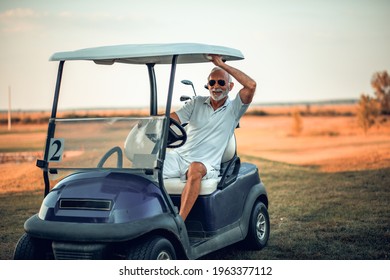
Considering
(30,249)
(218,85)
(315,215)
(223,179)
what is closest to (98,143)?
(30,249)

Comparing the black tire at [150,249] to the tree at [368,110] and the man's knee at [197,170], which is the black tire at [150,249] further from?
the tree at [368,110]

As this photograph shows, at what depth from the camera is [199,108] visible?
17.3 ft

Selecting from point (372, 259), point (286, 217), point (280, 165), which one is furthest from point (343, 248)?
point (280, 165)

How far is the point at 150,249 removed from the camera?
405 centimetres

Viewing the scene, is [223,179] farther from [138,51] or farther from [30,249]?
[30,249]

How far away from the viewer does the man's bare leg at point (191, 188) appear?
4664mm

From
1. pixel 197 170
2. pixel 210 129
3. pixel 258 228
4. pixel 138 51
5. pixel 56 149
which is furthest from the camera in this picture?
pixel 258 228

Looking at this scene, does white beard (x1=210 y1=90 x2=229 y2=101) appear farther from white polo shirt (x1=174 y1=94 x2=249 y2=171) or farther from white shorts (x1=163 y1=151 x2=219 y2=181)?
white shorts (x1=163 y1=151 x2=219 y2=181)

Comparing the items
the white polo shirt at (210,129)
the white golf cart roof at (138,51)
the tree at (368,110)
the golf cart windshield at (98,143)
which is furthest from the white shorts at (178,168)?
the tree at (368,110)

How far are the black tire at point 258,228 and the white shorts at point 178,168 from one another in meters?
0.64

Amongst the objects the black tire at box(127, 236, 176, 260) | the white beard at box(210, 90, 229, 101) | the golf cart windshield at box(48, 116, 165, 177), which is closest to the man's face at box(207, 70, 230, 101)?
the white beard at box(210, 90, 229, 101)

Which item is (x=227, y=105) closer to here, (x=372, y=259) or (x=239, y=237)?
(x=239, y=237)

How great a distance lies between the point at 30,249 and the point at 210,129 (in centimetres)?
165

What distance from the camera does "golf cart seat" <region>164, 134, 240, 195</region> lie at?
4820 millimetres
